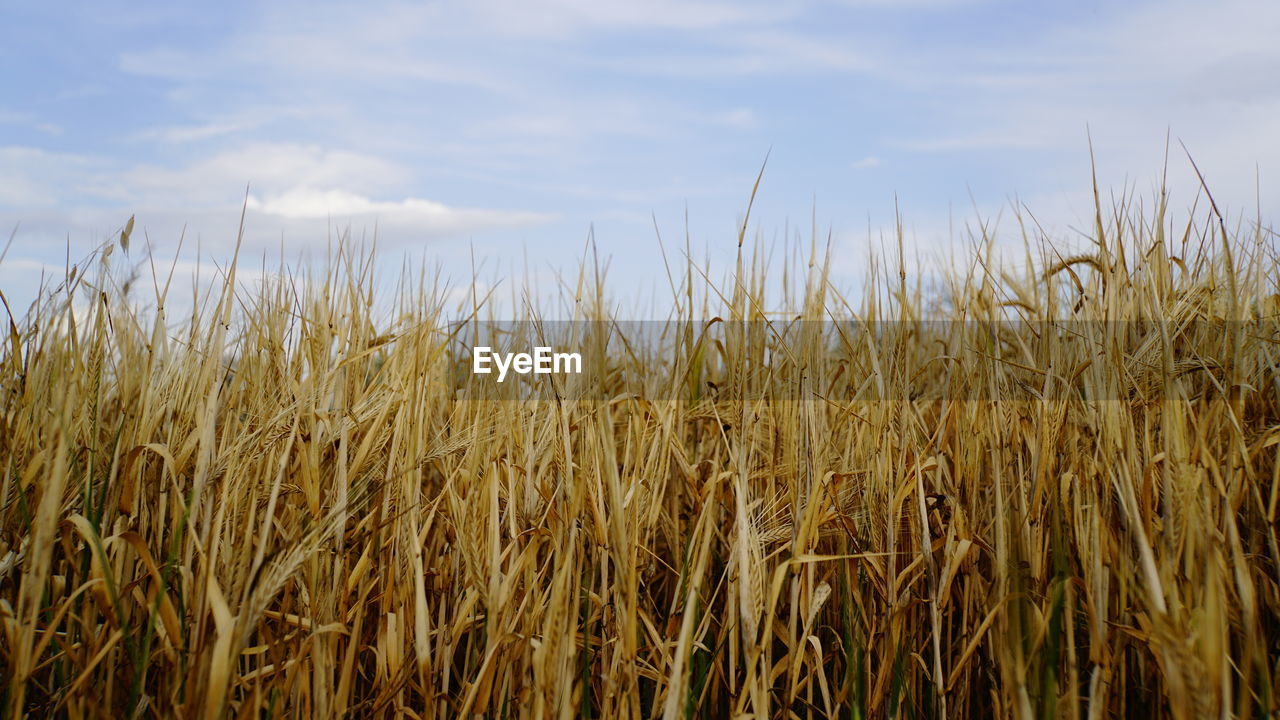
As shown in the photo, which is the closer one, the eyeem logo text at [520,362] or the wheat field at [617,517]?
the wheat field at [617,517]

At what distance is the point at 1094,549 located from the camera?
114 centimetres

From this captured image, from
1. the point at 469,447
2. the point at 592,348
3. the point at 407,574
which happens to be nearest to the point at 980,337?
the point at 592,348

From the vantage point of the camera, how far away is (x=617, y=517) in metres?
1.11

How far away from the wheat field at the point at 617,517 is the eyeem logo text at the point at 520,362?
0.12ft

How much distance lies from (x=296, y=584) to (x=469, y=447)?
16.0 inches

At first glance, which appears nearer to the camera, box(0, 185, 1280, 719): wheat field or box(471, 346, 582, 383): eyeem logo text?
box(0, 185, 1280, 719): wheat field

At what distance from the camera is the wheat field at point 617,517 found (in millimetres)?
1157

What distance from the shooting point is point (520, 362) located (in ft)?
5.60

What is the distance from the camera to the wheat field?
1.16 metres

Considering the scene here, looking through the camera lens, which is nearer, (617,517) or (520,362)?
(617,517)

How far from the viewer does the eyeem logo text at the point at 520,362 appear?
5.08 ft

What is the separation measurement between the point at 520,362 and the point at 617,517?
67 centimetres

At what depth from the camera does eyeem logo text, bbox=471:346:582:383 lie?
155 centimetres

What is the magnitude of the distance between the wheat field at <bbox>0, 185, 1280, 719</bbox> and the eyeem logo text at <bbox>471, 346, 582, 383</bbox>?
0.04 meters
